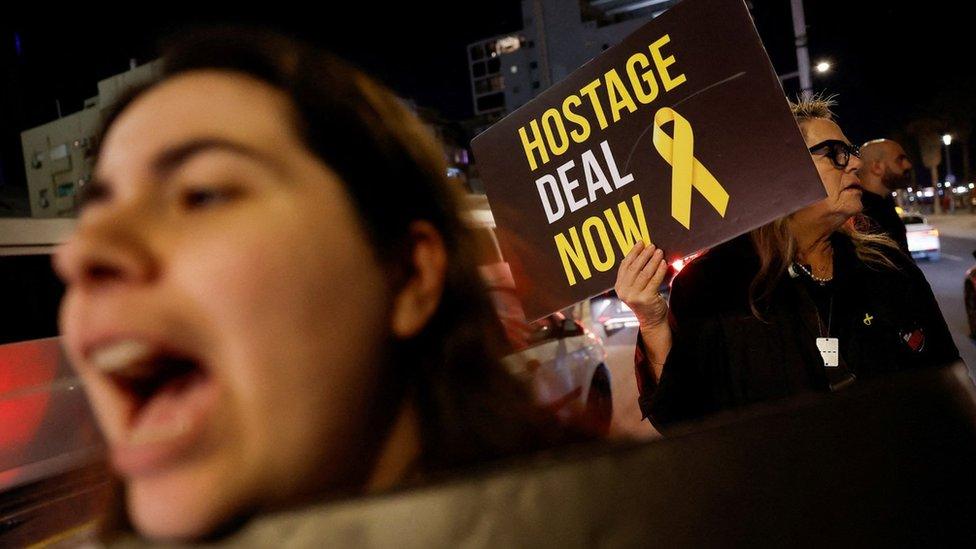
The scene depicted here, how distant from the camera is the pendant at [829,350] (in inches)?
85.2

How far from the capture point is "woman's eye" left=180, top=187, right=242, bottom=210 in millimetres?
714

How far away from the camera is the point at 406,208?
0.90m

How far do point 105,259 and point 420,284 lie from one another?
40 cm

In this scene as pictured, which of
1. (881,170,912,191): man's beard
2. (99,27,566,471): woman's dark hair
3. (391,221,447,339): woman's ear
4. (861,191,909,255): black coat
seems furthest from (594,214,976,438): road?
(391,221,447,339): woman's ear

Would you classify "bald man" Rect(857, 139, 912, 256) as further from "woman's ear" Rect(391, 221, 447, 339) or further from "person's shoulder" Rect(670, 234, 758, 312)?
"woman's ear" Rect(391, 221, 447, 339)

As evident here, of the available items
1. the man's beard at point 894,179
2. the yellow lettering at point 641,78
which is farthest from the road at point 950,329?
the man's beard at point 894,179

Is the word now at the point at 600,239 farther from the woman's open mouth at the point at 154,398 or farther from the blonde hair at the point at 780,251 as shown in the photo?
the woman's open mouth at the point at 154,398

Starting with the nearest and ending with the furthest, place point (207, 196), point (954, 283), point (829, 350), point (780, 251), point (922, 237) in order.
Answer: point (207, 196)
point (829, 350)
point (780, 251)
point (954, 283)
point (922, 237)

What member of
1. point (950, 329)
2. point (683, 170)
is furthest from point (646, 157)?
point (950, 329)

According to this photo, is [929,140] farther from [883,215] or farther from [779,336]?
[779,336]

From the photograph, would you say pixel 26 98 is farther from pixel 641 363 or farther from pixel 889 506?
pixel 889 506

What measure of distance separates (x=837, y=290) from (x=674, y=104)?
4.07 ft

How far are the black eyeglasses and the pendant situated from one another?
690mm

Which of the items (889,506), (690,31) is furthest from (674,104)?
(889,506)
